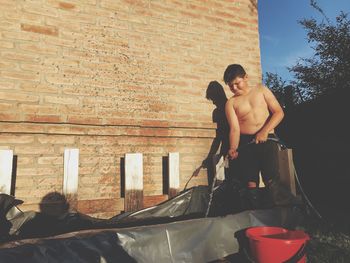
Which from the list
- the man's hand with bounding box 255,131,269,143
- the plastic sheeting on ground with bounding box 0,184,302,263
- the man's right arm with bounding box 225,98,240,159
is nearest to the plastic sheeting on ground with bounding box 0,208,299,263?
the plastic sheeting on ground with bounding box 0,184,302,263

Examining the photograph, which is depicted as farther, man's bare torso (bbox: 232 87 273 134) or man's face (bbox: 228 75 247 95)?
man's face (bbox: 228 75 247 95)

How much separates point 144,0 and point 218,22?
1268 millimetres

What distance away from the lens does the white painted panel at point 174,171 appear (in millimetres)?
3958

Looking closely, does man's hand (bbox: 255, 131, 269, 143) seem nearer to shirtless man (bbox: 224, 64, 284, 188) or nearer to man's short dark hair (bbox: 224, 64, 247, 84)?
shirtless man (bbox: 224, 64, 284, 188)

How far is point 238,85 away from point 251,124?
0.61 meters

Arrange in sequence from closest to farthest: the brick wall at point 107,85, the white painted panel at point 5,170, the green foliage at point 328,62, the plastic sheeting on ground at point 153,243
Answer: the plastic sheeting on ground at point 153,243 → the white painted panel at point 5,170 → the brick wall at point 107,85 → the green foliage at point 328,62

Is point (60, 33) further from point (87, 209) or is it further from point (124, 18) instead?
point (87, 209)

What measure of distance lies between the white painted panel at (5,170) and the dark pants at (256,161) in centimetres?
277

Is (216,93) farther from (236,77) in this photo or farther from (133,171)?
(133,171)

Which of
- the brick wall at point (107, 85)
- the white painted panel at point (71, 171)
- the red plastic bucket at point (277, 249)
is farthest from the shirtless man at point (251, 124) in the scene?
the white painted panel at point (71, 171)

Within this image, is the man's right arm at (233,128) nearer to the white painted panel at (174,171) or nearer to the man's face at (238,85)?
the man's face at (238,85)

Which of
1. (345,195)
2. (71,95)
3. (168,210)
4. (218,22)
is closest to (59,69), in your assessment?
(71,95)

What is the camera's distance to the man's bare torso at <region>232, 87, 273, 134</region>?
4.10m

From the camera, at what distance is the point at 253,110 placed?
4.11 meters
